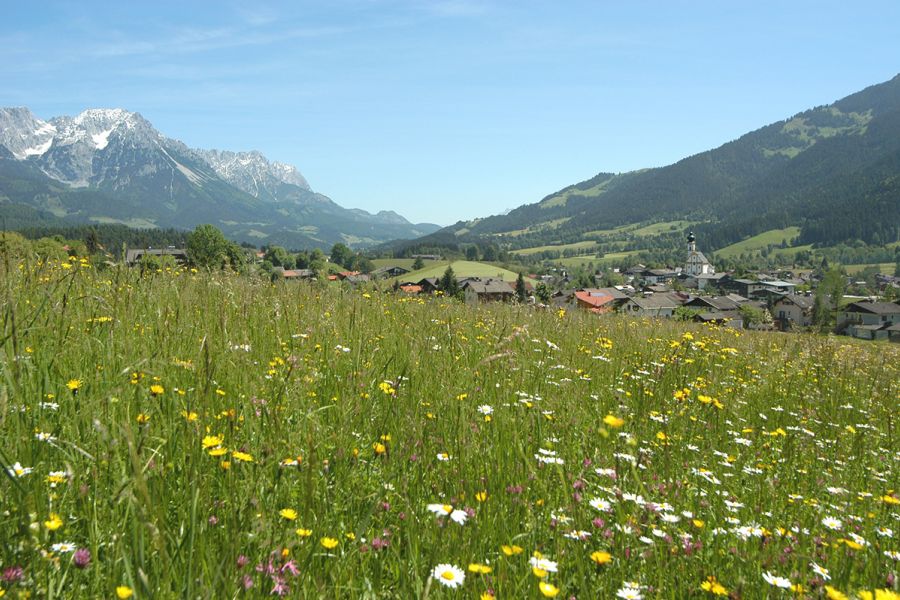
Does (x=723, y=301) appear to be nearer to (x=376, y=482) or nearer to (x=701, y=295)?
(x=701, y=295)

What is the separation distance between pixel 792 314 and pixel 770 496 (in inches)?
4974

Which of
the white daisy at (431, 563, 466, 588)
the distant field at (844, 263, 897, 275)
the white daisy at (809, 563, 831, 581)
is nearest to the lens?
the white daisy at (431, 563, 466, 588)

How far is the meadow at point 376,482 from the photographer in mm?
1763

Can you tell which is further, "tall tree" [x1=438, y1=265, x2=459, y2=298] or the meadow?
"tall tree" [x1=438, y1=265, x2=459, y2=298]

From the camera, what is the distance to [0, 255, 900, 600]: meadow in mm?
1763

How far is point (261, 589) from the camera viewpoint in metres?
1.65

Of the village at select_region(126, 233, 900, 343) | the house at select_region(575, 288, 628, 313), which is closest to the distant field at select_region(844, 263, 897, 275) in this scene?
the village at select_region(126, 233, 900, 343)

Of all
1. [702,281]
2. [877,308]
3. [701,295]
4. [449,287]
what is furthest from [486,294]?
[702,281]

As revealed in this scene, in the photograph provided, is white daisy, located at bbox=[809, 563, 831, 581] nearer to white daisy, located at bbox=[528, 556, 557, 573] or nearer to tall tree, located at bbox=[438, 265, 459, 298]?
white daisy, located at bbox=[528, 556, 557, 573]

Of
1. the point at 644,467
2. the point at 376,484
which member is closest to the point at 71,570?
the point at 376,484

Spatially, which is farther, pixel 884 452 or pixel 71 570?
pixel 884 452

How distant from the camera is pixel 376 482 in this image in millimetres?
2805

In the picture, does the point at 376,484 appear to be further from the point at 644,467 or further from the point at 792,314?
the point at 792,314

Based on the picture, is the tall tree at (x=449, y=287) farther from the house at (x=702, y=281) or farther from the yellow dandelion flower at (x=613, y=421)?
the house at (x=702, y=281)
